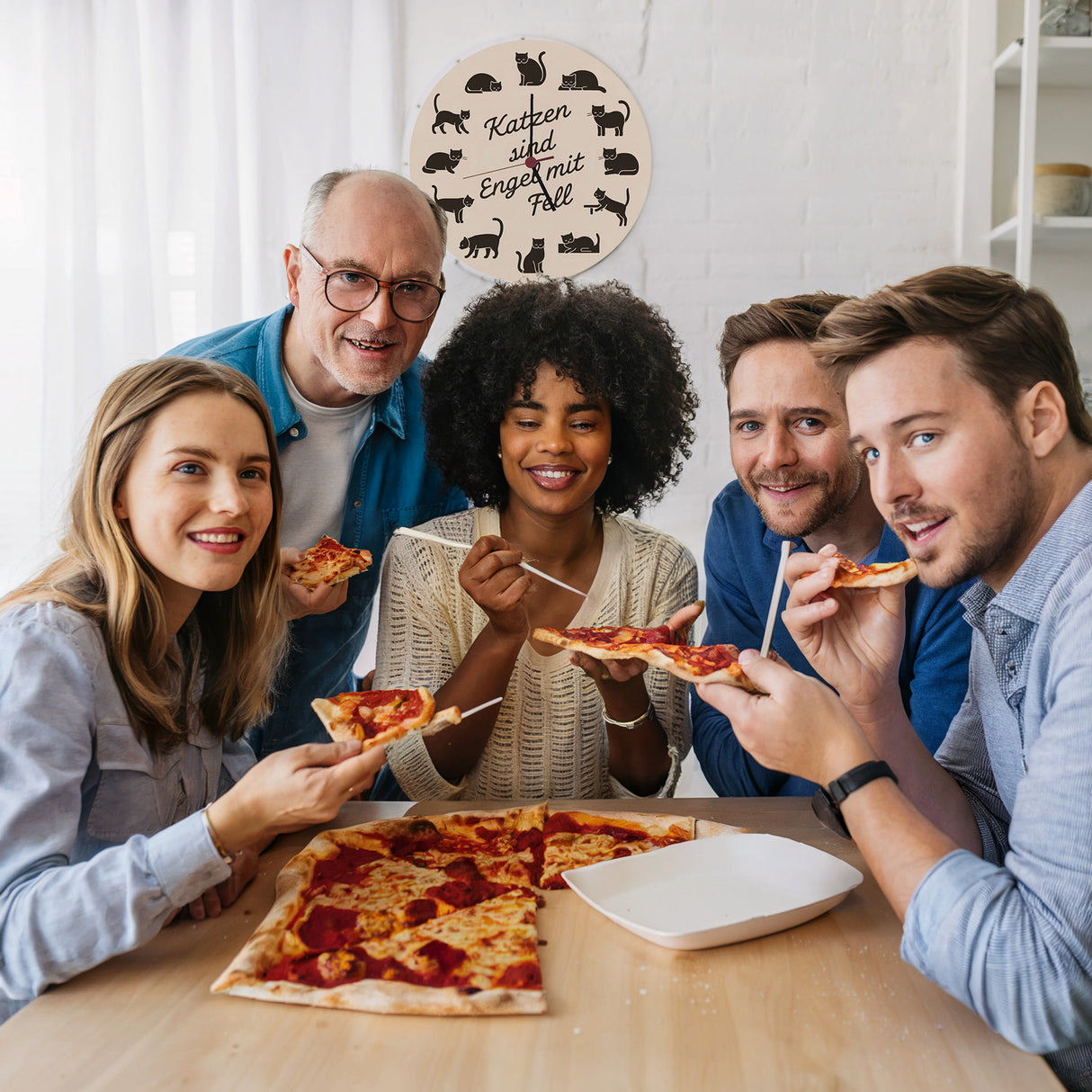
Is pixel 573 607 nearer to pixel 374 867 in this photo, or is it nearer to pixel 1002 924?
pixel 374 867

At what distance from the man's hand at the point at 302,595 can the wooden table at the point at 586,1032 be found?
90 centimetres

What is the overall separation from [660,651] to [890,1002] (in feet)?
2.64

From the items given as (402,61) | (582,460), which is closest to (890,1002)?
(582,460)

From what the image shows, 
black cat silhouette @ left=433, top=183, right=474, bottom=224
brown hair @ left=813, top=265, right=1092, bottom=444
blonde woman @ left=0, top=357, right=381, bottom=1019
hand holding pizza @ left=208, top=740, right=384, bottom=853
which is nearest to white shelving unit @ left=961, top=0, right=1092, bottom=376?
black cat silhouette @ left=433, top=183, right=474, bottom=224

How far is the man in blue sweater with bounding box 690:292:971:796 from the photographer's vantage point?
2391 mm

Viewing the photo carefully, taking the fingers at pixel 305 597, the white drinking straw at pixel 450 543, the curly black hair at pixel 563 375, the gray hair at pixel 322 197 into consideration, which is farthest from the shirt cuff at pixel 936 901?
the gray hair at pixel 322 197

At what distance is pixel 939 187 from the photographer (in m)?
4.09

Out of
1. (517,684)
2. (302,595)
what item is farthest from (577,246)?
(302,595)

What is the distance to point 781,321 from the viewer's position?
8.27 ft

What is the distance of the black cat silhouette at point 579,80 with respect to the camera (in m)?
4.02

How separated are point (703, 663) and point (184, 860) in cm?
103

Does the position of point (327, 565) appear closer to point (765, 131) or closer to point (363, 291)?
point (363, 291)

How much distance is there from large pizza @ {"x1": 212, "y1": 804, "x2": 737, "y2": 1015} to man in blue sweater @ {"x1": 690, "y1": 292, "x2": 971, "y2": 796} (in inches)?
27.3

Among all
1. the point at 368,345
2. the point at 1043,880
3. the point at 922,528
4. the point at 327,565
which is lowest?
the point at 1043,880
